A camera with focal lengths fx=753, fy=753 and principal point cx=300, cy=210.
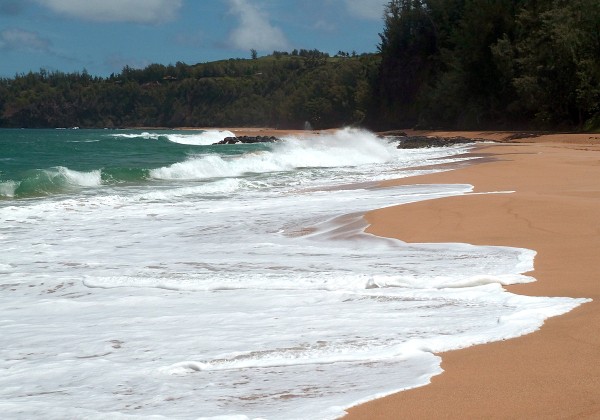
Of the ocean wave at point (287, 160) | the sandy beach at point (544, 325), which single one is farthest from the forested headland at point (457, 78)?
the sandy beach at point (544, 325)

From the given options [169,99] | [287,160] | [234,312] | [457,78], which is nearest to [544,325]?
[234,312]

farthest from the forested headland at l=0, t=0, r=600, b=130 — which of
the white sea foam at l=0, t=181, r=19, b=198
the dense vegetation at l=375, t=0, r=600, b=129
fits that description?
the white sea foam at l=0, t=181, r=19, b=198

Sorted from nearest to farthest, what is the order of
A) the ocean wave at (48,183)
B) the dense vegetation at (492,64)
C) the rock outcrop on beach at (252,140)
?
the ocean wave at (48,183)
the dense vegetation at (492,64)
the rock outcrop on beach at (252,140)

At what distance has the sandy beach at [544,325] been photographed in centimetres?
407

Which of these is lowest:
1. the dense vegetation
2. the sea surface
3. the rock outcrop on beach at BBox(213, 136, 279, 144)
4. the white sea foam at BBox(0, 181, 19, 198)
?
the sea surface

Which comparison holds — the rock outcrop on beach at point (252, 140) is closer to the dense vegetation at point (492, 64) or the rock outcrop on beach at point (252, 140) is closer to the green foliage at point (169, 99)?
the dense vegetation at point (492, 64)

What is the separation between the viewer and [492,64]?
196ft

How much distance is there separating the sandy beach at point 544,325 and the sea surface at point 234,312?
20cm

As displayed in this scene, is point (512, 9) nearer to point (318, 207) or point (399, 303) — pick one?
point (318, 207)

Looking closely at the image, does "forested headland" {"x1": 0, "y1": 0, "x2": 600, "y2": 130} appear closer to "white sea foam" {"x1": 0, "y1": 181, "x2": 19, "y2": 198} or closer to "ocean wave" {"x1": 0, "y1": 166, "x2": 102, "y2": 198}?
"ocean wave" {"x1": 0, "y1": 166, "x2": 102, "y2": 198}

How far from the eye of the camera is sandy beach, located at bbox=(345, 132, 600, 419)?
4.07m

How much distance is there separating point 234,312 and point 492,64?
56.7 meters

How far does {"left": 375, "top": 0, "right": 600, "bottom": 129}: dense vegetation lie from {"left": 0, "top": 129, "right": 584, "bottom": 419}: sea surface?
124ft

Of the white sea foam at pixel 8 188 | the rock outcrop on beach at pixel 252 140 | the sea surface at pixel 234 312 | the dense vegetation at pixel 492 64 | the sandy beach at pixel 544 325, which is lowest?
the sea surface at pixel 234 312
